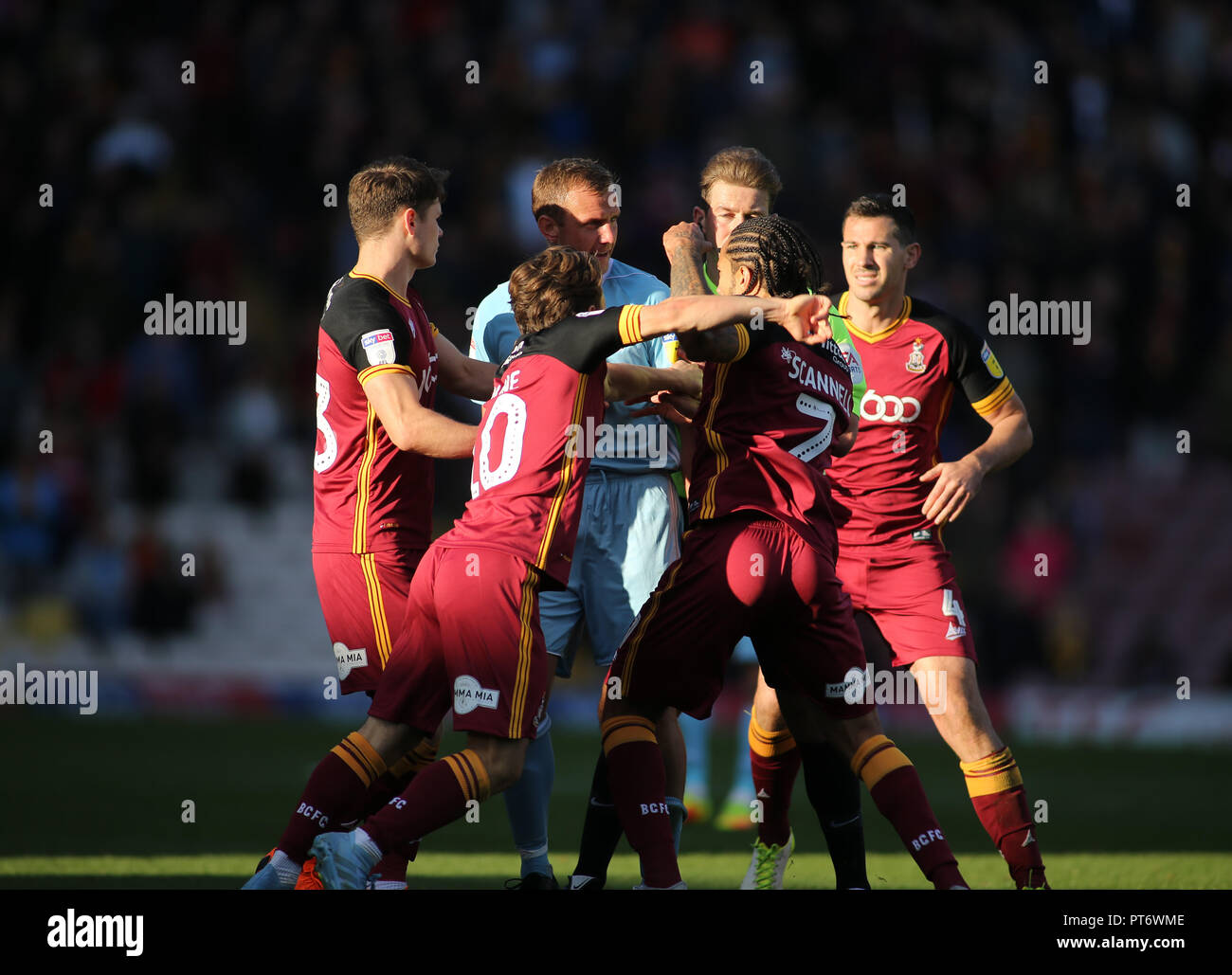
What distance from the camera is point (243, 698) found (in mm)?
12977

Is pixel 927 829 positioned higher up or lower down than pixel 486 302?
lower down

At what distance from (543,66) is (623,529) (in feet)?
34.6

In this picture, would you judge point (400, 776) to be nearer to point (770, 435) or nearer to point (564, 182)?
point (770, 435)

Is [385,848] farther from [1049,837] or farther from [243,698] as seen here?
[243,698]

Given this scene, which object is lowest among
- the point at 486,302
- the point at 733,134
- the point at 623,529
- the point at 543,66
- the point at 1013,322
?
the point at 623,529

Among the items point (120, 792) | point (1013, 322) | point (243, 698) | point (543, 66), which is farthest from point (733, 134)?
point (120, 792)

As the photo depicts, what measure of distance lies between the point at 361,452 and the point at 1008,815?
2575 mm

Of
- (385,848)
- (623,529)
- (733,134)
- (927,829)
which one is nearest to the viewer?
(385,848)

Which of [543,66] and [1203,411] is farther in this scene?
[543,66]

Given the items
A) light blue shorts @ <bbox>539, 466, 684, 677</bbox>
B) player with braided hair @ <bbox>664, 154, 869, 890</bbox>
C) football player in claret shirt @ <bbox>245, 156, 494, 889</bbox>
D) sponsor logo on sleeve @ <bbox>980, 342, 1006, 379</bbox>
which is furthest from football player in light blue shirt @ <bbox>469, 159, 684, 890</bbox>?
sponsor logo on sleeve @ <bbox>980, 342, 1006, 379</bbox>
